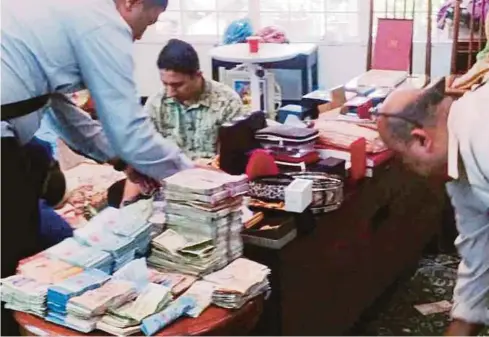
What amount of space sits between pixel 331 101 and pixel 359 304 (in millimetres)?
Result: 939

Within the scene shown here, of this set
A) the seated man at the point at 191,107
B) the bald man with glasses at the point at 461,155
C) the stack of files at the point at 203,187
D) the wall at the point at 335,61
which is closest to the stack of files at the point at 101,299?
the stack of files at the point at 203,187

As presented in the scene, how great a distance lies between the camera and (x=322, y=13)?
555 centimetres

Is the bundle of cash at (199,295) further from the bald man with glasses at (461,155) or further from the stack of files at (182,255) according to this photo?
the bald man with glasses at (461,155)

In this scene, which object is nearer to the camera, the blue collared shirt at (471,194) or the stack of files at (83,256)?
the blue collared shirt at (471,194)

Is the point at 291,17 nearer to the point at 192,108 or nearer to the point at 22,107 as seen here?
the point at 192,108

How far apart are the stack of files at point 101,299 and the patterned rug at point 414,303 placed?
1176mm

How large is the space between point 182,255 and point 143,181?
0.38 meters

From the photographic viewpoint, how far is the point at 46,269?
1850 millimetres

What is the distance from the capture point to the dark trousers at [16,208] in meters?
1.98

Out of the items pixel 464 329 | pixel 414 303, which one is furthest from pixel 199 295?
pixel 414 303

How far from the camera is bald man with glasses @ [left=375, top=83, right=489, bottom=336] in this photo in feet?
5.16

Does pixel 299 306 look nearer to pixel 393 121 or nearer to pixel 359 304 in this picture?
pixel 359 304

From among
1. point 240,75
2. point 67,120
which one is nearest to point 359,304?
point 67,120

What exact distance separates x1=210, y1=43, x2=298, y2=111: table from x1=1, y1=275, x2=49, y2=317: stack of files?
327 centimetres
